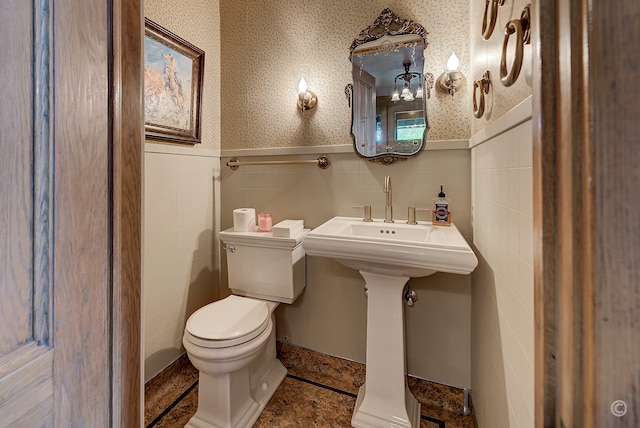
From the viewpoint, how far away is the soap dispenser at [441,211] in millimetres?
1437

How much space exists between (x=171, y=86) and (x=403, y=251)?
5.06 ft

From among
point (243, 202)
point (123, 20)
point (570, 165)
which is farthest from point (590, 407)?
point (243, 202)

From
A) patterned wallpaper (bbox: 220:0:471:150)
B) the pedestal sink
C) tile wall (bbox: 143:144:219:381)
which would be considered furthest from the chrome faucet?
tile wall (bbox: 143:144:219:381)

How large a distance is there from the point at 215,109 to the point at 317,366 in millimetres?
1828

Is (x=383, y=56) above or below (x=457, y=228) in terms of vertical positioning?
above

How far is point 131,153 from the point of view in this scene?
0.49 meters

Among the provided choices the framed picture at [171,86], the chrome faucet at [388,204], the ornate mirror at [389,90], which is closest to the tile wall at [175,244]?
the framed picture at [171,86]

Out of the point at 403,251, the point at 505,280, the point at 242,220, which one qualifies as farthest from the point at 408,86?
the point at 242,220

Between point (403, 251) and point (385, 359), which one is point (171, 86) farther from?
point (385, 359)

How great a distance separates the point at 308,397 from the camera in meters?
1.53

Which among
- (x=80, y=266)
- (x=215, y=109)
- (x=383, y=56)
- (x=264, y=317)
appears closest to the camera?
(x=80, y=266)

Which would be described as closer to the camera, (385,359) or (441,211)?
(385,359)

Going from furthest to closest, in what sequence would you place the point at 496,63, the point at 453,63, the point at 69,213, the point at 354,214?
the point at 354,214, the point at 453,63, the point at 496,63, the point at 69,213

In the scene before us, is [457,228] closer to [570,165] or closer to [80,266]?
[570,165]
